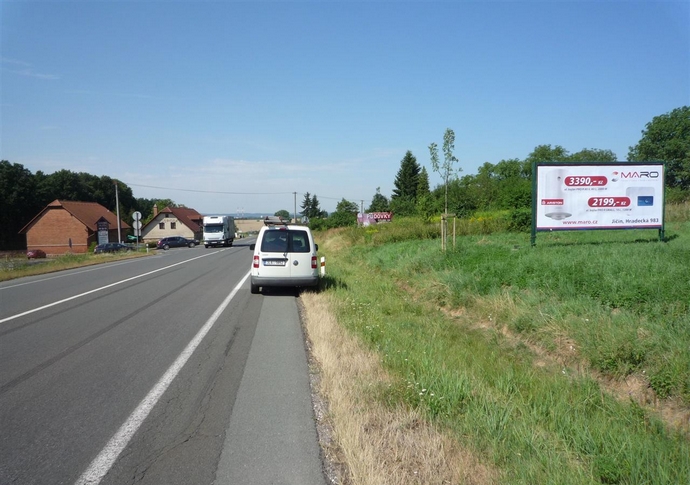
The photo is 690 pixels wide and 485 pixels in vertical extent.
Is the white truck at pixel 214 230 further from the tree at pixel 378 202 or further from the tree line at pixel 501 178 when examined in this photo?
the tree at pixel 378 202

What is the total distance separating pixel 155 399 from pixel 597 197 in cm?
1612

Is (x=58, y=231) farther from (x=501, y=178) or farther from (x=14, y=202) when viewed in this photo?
(x=501, y=178)

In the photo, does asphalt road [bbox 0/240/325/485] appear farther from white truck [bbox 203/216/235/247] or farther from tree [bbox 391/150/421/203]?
tree [bbox 391/150/421/203]

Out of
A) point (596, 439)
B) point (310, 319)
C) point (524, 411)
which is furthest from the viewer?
point (310, 319)

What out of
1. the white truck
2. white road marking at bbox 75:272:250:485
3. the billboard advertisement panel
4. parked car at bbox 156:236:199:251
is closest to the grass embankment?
white road marking at bbox 75:272:250:485

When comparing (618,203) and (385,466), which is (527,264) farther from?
(385,466)

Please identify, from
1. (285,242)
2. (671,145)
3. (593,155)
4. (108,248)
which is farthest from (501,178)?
(285,242)

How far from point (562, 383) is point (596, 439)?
1889mm

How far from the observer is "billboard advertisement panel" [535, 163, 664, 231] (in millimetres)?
16938

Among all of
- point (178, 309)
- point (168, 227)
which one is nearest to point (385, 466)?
point (178, 309)

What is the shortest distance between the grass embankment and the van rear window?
1309 mm

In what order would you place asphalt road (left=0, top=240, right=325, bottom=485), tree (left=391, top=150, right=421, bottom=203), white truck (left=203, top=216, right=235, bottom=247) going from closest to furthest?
asphalt road (left=0, top=240, right=325, bottom=485) < white truck (left=203, top=216, right=235, bottom=247) < tree (left=391, top=150, right=421, bottom=203)

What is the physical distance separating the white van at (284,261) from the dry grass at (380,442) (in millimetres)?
6955

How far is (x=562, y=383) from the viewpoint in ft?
19.8
